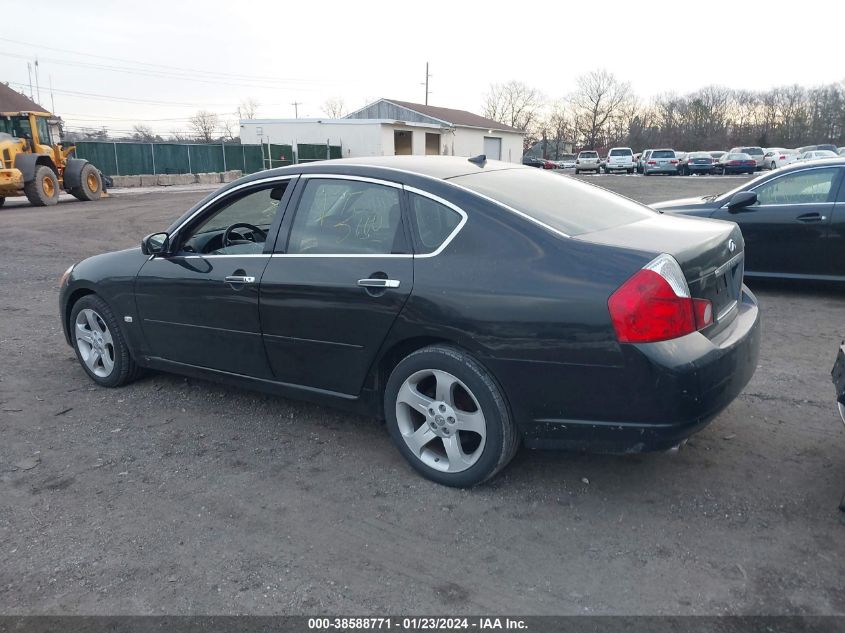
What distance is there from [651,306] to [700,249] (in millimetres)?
586

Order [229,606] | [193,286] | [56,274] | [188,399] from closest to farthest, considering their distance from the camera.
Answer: [229,606], [193,286], [188,399], [56,274]

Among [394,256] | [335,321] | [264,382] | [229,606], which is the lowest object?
[229,606]

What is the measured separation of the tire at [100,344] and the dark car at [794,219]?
20.2ft

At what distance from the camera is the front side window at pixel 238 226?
4.22 m

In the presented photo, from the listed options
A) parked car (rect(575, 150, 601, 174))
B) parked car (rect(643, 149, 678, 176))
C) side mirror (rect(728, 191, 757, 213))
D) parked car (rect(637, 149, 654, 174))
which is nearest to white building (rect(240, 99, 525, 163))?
parked car (rect(575, 150, 601, 174))

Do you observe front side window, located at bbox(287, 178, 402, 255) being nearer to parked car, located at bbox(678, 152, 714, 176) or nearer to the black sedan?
the black sedan

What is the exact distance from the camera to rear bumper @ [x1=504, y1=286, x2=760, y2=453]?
2.91 m

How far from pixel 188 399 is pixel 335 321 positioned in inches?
68.6

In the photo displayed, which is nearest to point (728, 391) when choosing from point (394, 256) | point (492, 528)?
point (492, 528)

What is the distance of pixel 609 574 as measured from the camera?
2.78m

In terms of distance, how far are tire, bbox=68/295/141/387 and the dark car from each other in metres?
6.16

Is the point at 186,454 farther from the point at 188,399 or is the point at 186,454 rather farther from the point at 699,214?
the point at 699,214

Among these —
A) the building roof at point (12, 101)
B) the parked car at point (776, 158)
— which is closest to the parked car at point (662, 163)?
the parked car at point (776, 158)

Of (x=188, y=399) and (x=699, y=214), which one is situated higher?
(x=699, y=214)
